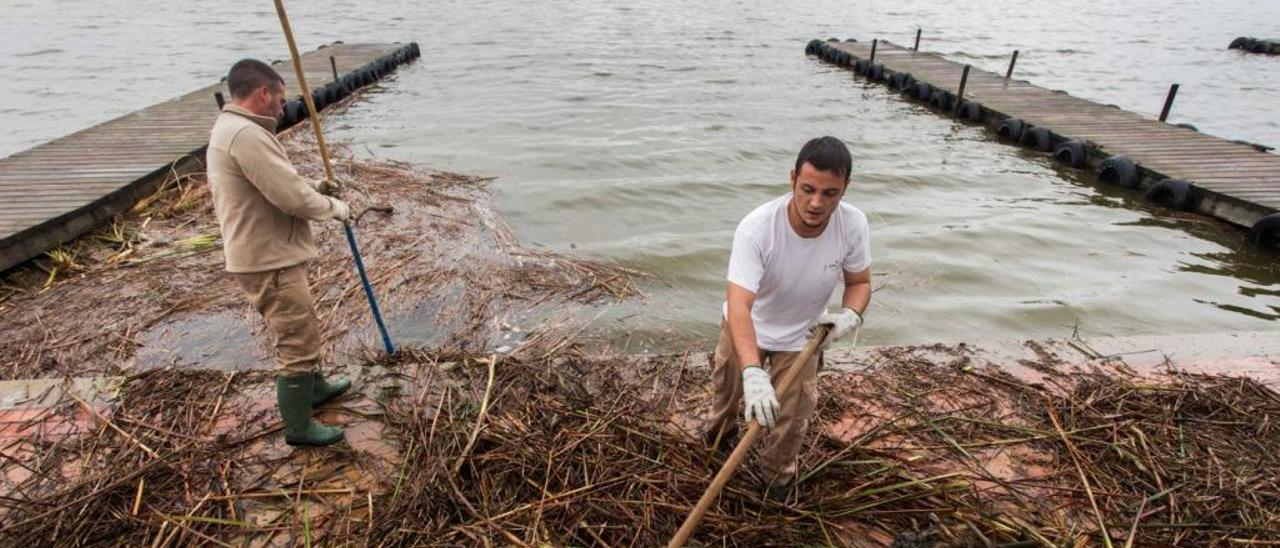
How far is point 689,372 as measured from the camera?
3.99 metres

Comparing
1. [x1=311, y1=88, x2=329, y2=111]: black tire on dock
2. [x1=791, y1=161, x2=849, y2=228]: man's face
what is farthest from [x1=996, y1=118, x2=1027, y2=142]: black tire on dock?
[x1=311, y1=88, x2=329, y2=111]: black tire on dock

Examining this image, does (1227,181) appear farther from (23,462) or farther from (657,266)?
(23,462)

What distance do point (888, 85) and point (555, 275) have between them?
550 inches

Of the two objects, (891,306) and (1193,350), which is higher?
(1193,350)

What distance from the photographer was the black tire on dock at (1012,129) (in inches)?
452

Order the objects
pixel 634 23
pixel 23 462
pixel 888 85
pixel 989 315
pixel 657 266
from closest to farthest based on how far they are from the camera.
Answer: pixel 23 462 → pixel 989 315 → pixel 657 266 → pixel 888 85 → pixel 634 23

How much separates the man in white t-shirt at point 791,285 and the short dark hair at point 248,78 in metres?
2.35

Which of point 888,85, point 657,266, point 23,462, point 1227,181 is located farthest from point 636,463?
point 888,85

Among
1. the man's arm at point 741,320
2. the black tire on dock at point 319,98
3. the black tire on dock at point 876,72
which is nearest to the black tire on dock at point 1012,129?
the black tire on dock at point 876,72

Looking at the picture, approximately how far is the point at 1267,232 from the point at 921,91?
28.5ft

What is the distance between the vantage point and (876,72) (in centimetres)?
1734

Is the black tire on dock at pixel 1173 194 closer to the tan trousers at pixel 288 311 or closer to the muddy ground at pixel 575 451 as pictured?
the muddy ground at pixel 575 451

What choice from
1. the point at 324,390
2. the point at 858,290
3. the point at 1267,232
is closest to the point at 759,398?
the point at 858,290

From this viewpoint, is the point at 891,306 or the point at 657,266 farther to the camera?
the point at 657,266
